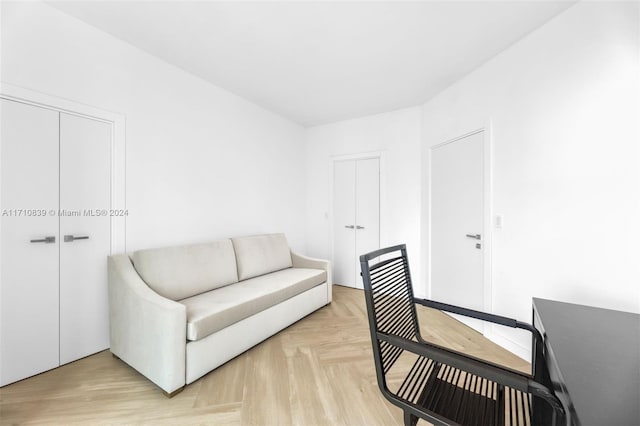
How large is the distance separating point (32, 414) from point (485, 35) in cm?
403

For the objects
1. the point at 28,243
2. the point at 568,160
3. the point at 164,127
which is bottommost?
the point at 28,243

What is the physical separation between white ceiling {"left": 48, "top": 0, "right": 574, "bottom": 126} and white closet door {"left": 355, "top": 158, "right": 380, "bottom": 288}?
1.18 m

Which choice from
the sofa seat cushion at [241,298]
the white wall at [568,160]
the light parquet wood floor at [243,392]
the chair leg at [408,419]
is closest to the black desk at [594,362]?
the chair leg at [408,419]

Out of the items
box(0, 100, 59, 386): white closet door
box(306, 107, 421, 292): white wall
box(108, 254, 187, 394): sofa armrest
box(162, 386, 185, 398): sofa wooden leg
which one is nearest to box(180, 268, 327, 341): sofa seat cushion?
box(108, 254, 187, 394): sofa armrest

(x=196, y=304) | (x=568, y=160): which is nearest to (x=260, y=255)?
(x=196, y=304)

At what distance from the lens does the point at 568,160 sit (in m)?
1.79

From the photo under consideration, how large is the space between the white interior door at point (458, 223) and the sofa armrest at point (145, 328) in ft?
8.58

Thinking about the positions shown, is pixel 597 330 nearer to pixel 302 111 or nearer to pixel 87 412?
pixel 87 412

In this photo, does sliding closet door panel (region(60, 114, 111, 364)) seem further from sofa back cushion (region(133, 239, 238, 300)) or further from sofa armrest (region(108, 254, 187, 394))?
sofa back cushion (region(133, 239, 238, 300))

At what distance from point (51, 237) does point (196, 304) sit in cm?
115

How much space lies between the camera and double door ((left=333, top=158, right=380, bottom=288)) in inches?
152

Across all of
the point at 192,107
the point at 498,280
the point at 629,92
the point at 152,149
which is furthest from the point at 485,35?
the point at 152,149

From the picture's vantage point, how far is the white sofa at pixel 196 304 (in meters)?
1.69

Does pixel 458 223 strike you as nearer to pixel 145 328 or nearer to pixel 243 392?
pixel 243 392
